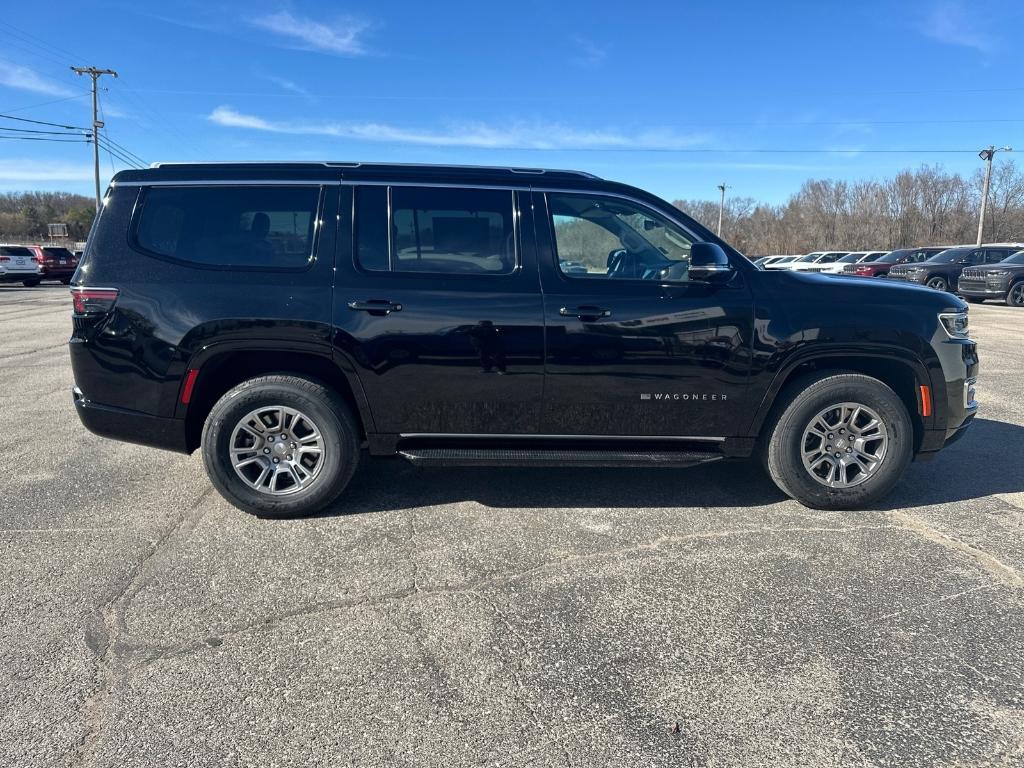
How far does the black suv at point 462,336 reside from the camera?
150 inches

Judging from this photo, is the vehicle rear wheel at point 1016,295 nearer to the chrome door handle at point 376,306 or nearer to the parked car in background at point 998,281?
the parked car in background at point 998,281

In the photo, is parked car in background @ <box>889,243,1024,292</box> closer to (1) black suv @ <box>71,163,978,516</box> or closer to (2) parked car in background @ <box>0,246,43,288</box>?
(1) black suv @ <box>71,163,978,516</box>

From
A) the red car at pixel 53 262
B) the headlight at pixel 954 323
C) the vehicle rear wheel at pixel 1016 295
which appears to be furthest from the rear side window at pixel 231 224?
the red car at pixel 53 262

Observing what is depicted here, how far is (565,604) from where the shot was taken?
3.04 meters

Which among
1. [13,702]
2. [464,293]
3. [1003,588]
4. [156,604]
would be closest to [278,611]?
[156,604]

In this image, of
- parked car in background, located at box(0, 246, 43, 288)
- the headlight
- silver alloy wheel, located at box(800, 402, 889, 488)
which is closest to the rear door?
silver alloy wheel, located at box(800, 402, 889, 488)

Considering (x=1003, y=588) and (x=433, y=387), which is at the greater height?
(x=433, y=387)

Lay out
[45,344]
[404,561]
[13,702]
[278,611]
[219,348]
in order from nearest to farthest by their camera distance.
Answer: [13,702] → [278,611] → [404,561] → [219,348] → [45,344]

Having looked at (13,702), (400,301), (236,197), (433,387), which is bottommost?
(13,702)

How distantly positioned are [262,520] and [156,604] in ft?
3.27

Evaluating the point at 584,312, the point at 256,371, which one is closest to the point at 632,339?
the point at 584,312

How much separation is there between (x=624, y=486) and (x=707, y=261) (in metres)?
1.64

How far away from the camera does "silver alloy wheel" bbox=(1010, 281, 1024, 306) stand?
61.7 feet

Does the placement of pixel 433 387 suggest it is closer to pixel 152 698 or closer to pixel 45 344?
pixel 152 698
